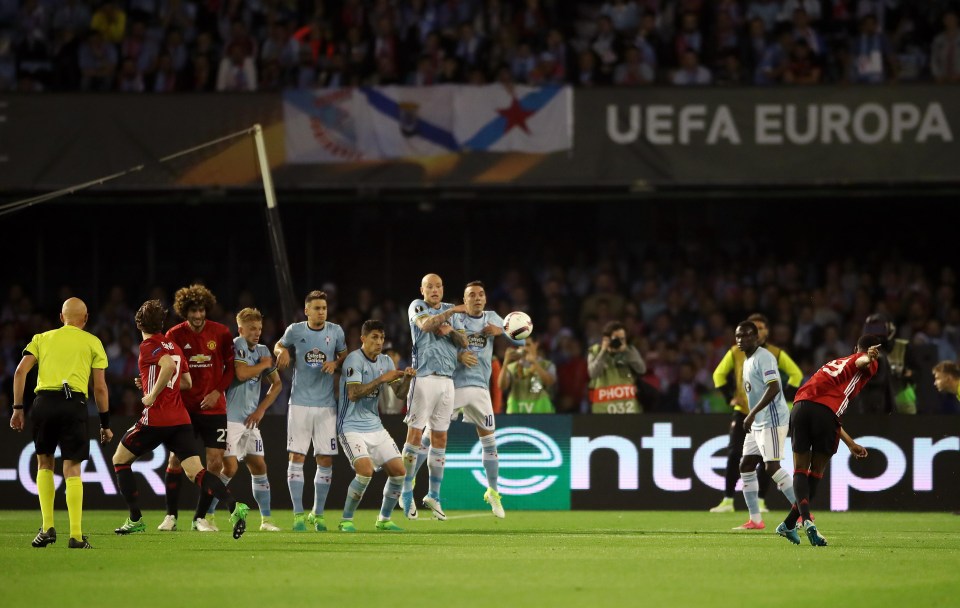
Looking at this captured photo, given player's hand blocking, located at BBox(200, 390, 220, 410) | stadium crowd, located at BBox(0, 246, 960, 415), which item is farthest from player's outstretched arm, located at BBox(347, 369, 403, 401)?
stadium crowd, located at BBox(0, 246, 960, 415)

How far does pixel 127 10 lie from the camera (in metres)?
23.3

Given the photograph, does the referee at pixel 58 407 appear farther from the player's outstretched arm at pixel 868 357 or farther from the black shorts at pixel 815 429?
the player's outstretched arm at pixel 868 357

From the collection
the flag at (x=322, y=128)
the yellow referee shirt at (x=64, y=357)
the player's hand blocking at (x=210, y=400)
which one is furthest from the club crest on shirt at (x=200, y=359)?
the flag at (x=322, y=128)

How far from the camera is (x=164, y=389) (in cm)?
1198

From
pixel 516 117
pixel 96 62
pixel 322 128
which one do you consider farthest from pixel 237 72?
pixel 516 117

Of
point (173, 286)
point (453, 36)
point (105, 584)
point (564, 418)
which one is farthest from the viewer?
point (173, 286)

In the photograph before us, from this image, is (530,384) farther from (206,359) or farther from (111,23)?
(111,23)

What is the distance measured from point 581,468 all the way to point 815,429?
550 cm

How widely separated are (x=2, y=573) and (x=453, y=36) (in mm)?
14224

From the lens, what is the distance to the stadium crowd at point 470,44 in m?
21.3

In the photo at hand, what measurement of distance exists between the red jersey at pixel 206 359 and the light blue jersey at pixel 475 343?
261 cm

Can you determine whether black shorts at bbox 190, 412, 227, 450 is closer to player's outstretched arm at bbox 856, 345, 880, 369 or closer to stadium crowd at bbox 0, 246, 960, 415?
player's outstretched arm at bbox 856, 345, 880, 369

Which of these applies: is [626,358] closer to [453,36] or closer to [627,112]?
[627,112]

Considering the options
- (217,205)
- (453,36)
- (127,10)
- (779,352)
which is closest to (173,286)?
(217,205)
